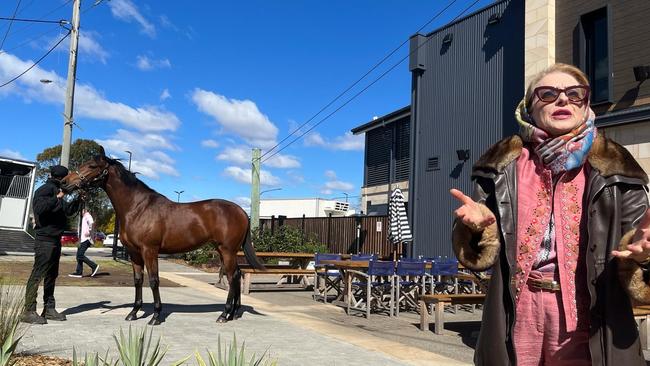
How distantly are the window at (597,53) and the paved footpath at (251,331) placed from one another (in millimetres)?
7017

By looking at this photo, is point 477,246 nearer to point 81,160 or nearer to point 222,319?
point 222,319

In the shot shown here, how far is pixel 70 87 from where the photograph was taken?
17.7 m

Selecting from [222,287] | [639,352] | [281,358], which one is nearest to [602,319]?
[639,352]

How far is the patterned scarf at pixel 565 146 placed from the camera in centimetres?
223

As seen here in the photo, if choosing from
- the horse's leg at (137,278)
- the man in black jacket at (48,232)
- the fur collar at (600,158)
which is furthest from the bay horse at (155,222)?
the fur collar at (600,158)

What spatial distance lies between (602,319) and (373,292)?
28.8ft

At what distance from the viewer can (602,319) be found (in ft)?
6.83

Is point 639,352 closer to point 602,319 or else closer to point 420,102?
point 602,319

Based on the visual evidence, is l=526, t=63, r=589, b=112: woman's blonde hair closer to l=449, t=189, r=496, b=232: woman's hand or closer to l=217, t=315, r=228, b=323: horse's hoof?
l=449, t=189, r=496, b=232: woman's hand

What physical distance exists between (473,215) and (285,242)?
18284 mm

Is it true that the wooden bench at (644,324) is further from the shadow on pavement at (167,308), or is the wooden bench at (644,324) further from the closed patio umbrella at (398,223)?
the closed patio umbrella at (398,223)

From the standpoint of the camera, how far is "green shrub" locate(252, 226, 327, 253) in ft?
64.9

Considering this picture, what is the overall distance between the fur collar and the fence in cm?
1605

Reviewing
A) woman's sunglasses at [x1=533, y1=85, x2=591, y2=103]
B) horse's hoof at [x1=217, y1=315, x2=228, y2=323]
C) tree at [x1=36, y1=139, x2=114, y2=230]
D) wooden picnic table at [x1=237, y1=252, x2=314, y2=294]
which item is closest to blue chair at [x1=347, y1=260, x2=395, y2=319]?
wooden picnic table at [x1=237, y1=252, x2=314, y2=294]
